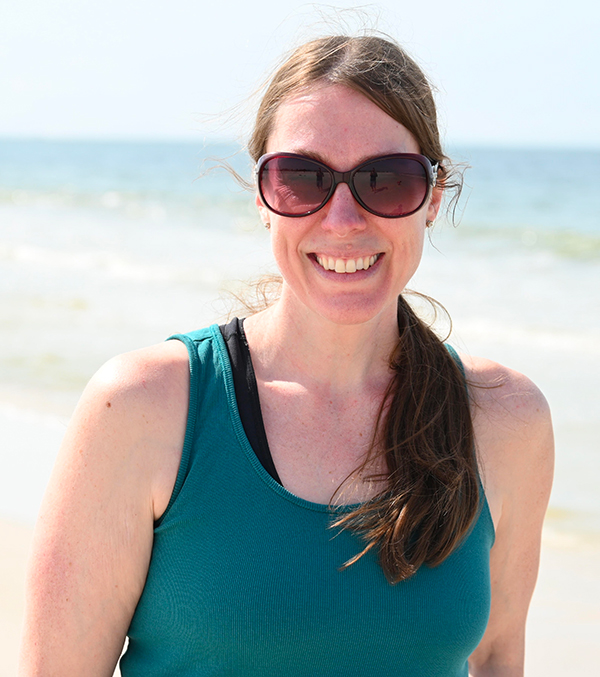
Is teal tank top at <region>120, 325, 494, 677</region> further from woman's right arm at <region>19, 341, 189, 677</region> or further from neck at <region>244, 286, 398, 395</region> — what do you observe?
neck at <region>244, 286, 398, 395</region>

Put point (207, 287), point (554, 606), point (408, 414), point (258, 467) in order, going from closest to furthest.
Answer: point (258, 467), point (408, 414), point (554, 606), point (207, 287)

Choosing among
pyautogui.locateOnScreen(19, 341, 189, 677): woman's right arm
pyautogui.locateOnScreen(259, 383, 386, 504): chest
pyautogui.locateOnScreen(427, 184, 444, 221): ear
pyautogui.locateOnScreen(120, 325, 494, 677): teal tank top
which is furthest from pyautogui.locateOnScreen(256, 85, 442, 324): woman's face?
pyautogui.locateOnScreen(19, 341, 189, 677): woman's right arm

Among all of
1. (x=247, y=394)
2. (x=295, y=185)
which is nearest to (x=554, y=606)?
(x=247, y=394)

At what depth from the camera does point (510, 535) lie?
2.20 m

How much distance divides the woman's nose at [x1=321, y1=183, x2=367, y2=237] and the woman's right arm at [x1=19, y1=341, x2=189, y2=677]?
583mm

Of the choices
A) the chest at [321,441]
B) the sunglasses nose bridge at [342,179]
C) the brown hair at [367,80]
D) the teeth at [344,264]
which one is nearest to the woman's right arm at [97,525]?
the chest at [321,441]

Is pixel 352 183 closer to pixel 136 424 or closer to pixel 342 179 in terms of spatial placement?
pixel 342 179

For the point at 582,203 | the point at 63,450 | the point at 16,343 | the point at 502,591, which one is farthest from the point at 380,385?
the point at 582,203

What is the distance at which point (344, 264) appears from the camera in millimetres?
1978

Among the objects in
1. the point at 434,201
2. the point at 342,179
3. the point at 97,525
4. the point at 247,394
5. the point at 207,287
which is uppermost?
the point at 342,179

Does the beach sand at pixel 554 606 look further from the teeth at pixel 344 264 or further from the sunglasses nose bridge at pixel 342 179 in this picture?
the sunglasses nose bridge at pixel 342 179

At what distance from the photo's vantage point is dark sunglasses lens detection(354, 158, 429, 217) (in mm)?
1914

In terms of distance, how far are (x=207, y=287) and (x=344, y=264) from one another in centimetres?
1073

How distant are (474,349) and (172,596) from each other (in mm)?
7690
